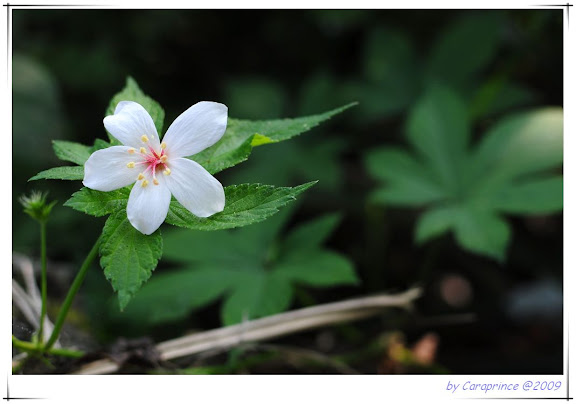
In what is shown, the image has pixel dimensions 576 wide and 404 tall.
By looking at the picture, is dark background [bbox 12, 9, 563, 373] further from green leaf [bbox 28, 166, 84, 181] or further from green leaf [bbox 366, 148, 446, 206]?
green leaf [bbox 28, 166, 84, 181]

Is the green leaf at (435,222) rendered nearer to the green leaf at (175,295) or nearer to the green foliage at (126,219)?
the green leaf at (175,295)

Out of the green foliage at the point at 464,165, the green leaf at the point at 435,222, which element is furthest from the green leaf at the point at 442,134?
the green leaf at the point at 435,222

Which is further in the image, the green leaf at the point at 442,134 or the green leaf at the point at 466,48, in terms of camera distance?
the green leaf at the point at 466,48

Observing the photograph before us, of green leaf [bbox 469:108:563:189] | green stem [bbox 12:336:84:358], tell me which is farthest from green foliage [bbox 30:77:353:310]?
green leaf [bbox 469:108:563:189]
